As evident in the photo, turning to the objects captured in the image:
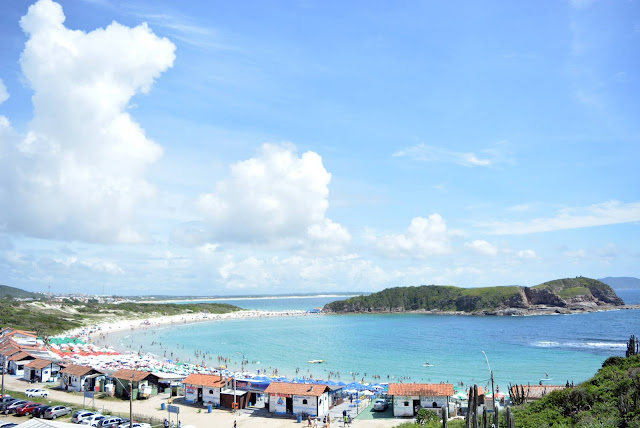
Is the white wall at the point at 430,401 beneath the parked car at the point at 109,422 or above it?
beneath

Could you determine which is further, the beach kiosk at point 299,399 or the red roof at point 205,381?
the red roof at point 205,381

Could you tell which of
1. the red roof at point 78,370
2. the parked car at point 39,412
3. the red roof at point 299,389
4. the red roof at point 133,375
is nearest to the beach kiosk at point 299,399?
the red roof at point 299,389

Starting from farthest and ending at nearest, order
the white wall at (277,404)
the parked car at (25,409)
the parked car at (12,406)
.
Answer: the white wall at (277,404), the parked car at (12,406), the parked car at (25,409)

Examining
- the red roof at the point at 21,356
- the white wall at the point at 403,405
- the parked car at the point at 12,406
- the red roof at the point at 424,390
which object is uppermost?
the red roof at the point at 21,356

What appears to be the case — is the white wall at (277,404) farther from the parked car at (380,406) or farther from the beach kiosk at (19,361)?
the beach kiosk at (19,361)

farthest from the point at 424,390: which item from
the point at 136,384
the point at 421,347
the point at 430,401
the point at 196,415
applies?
the point at 421,347

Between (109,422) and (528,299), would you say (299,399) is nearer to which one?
(109,422)
